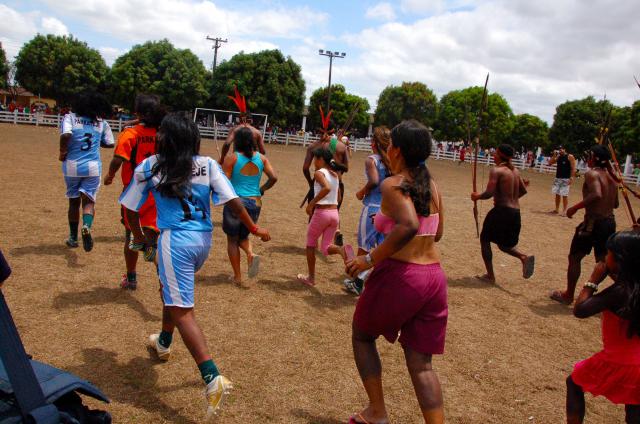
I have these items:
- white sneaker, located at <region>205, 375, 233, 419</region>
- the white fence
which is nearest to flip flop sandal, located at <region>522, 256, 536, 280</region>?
white sneaker, located at <region>205, 375, 233, 419</region>

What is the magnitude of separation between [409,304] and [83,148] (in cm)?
508

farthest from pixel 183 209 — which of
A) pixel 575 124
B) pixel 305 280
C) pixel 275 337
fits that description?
pixel 575 124

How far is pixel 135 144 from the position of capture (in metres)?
4.66

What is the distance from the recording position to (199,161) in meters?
3.29

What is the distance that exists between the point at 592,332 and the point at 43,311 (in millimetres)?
5405

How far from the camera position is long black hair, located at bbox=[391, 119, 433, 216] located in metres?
2.82

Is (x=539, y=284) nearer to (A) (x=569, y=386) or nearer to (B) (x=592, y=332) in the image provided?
(B) (x=592, y=332)

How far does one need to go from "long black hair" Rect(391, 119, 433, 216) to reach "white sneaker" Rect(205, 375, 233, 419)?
150cm

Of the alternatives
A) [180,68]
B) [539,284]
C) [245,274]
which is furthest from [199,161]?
[180,68]

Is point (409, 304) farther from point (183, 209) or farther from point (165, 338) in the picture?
point (165, 338)

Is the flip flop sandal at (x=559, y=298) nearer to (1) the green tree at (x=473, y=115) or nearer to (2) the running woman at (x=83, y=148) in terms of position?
(2) the running woman at (x=83, y=148)

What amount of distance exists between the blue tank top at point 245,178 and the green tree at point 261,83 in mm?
38711

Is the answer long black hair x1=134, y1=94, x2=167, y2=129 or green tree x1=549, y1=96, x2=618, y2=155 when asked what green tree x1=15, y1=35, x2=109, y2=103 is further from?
long black hair x1=134, y1=94, x2=167, y2=129

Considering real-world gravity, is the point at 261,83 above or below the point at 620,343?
above
